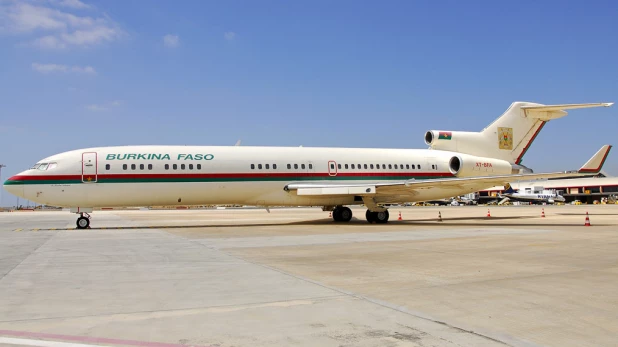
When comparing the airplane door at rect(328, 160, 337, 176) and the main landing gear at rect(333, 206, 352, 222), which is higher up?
the airplane door at rect(328, 160, 337, 176)

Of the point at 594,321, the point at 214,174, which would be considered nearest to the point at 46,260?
the point at 594,321

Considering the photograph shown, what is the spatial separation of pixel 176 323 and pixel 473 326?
126 inches

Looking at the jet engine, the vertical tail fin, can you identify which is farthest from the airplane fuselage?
the vertical tail fin

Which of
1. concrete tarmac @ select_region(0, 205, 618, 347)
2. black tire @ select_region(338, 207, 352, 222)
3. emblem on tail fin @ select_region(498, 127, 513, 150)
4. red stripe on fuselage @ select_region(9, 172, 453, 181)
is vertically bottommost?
concrete tarmac @ select_region(0, 205, 618, 347)

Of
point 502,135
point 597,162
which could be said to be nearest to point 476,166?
point 502,135

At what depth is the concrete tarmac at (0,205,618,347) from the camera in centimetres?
509

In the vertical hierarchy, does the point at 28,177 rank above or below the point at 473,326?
above

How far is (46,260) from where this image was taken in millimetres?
10969

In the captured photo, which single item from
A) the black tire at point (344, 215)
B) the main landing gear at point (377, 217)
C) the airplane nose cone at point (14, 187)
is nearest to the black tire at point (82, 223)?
the airplane nose cone at point (14, 187)

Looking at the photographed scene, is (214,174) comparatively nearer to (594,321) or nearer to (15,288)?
(15,288)

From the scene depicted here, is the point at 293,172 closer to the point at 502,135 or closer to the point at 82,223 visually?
the point at 82,223

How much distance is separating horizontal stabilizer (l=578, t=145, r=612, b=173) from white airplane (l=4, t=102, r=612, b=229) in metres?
0.06

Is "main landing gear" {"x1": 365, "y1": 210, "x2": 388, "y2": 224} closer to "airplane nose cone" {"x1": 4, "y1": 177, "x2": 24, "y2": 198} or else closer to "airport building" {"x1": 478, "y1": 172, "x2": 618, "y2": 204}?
"airplane nose cone" {"x1": 4, "y1": 177, "x2": 24, "y2": 198}

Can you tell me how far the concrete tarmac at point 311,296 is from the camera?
200 inches
